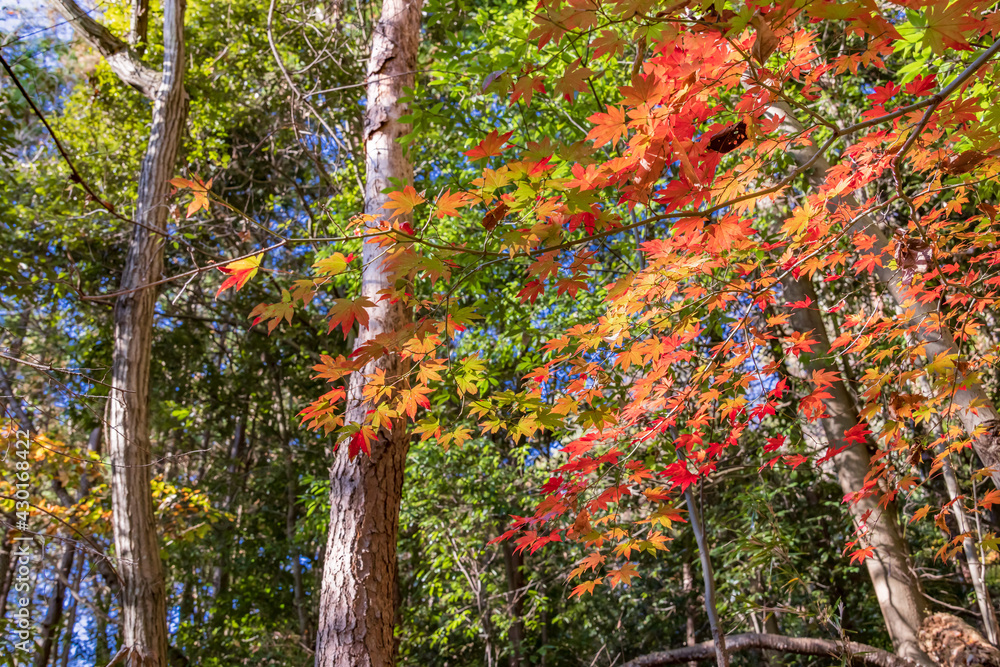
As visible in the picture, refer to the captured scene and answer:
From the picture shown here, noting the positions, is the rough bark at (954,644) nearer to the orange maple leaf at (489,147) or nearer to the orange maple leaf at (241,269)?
the orange maple leaf at (489,147)

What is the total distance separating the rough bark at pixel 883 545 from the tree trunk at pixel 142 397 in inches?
138

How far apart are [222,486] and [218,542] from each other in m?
0.77

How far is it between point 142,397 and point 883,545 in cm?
419

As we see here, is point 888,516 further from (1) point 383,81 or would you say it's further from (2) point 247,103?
(2) point 247,103

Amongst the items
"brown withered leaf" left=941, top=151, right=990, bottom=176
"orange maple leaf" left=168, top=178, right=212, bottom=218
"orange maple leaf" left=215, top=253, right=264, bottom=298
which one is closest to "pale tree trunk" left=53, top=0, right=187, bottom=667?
A: "orange maple leaf" left=168, top=178, right=212, bottom=218

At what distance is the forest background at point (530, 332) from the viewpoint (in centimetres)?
139

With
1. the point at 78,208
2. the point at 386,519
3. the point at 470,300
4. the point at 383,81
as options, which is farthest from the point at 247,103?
the point at 386,519

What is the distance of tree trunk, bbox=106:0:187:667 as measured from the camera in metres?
3.04

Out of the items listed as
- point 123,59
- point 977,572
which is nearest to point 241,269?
point 123,59

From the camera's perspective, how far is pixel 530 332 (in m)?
3.81

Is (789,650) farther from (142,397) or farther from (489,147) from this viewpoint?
(142,397)

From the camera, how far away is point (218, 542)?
6.10m

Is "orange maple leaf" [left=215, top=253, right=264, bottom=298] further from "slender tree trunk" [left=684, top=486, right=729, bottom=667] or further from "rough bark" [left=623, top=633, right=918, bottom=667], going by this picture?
"rough bark" [left=623, top=633, right=918, bottom=667]

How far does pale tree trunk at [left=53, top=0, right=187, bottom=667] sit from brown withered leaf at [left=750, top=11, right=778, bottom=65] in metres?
2.62
